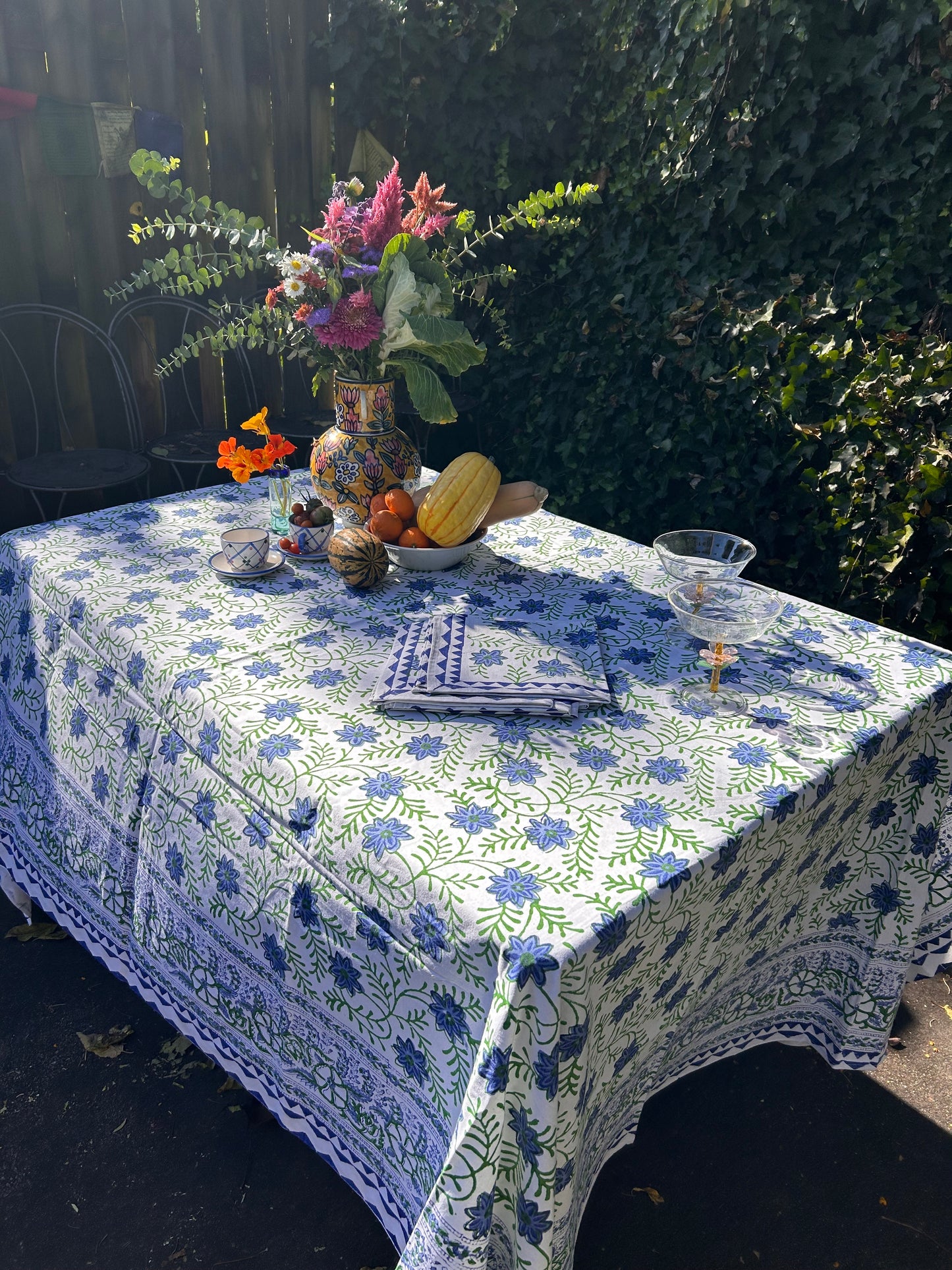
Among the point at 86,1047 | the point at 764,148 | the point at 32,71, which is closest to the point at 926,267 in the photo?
the point at 764,148

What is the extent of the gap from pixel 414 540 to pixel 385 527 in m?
0.06

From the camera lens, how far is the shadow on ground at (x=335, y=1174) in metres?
1.50

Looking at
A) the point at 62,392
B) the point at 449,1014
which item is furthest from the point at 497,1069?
the point at 62,392

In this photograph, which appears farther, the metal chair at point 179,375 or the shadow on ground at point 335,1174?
the metal chair at point 179,375

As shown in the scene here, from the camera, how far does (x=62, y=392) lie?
3.47m

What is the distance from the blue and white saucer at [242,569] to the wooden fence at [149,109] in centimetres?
216

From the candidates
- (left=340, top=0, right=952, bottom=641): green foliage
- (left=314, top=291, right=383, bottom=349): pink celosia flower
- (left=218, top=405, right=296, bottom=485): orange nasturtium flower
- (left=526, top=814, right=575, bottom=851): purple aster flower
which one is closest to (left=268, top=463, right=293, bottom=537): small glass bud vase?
(left=218, top=405, right=296, bottom=485): orange nasturtium flower

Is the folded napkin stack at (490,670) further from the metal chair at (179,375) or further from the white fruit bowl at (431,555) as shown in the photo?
the metal chair at (179,375)

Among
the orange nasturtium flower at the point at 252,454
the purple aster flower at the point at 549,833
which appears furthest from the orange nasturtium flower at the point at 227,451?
the purple aster flower at the point at 549,833

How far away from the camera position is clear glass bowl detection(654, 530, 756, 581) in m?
1.64

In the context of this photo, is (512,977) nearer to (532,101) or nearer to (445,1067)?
(445,1067)

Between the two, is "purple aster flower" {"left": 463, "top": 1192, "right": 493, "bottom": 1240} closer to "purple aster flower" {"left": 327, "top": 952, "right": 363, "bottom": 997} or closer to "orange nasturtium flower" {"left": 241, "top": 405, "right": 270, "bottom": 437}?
"purple aster flower" {"left": 327, "top": 952, "right": 363, "bottom": 997}

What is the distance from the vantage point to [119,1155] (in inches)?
63.9

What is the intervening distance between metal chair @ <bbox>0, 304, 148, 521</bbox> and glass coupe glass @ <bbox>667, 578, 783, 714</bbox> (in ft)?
7.10
